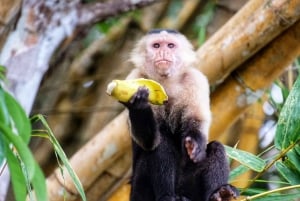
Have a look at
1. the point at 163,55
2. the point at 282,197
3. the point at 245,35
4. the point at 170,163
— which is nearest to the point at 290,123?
the point at 282,197

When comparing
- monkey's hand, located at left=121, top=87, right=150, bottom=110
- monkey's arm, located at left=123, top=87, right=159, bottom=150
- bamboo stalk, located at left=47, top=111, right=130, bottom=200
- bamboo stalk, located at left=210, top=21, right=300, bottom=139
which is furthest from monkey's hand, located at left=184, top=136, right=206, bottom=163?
bamboo stalk, located at left=47, top=111, right=130, bottom=200

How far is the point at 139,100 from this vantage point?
2441 mm

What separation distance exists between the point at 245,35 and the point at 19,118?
2.00m

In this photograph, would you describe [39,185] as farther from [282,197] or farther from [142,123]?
[142,123]

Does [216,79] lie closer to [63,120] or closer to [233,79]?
[233,79]

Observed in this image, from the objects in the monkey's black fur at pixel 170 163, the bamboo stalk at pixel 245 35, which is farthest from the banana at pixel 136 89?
the bamboo stalk at pixel 245 35

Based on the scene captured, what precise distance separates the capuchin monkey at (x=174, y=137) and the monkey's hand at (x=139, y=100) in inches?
2.1

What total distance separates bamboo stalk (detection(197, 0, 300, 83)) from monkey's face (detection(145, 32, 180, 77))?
51 cm

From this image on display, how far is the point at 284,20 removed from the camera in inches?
127

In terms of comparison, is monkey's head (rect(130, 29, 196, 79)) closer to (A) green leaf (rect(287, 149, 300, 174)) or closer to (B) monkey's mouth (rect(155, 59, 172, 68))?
(B) monkey's mouth (rect(155, 59, 172, 68))

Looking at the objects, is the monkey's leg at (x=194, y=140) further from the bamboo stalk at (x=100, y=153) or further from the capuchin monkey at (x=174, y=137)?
the bamboo stalk at (x=100, y=153)

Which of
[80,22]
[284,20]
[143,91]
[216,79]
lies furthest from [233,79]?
[143,91]

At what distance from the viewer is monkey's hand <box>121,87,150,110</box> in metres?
2.41

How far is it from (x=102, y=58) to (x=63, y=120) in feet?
1.38
